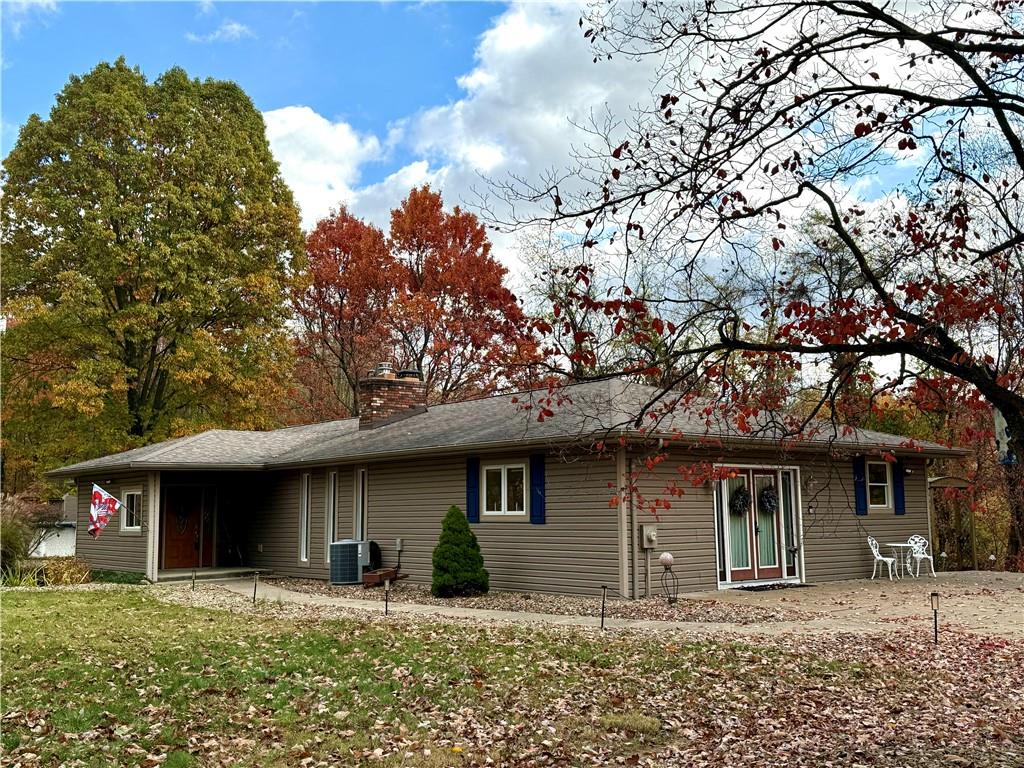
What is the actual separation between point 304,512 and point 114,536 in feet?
16.0

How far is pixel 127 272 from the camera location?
23359mm

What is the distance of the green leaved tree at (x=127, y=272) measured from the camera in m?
23.0

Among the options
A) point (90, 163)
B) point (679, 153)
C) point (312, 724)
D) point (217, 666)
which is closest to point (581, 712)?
point (312, 724)

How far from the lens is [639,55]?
664 cm

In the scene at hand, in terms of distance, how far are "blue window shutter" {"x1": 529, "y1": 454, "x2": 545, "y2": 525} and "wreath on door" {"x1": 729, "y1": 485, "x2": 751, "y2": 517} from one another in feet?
11.0

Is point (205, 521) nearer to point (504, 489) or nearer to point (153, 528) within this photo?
point (153, 528)

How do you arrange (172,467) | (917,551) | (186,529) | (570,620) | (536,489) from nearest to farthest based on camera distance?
(570,620) < (536,489) < (917,551) < (172,467) < (186,529)

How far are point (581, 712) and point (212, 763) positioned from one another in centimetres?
264

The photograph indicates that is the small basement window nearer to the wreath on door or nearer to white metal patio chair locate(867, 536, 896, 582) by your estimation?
the wreath on door

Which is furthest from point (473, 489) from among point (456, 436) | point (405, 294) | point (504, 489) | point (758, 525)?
point (405, 294)

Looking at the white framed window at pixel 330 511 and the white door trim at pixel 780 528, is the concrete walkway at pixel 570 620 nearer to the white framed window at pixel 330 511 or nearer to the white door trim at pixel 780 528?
the white framed window at pixel 330 511

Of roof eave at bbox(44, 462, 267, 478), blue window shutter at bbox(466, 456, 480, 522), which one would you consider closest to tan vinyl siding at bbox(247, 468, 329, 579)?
roof eave at bbox(44, 462, 267, 478)

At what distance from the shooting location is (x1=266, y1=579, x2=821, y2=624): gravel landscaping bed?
38.2 feet

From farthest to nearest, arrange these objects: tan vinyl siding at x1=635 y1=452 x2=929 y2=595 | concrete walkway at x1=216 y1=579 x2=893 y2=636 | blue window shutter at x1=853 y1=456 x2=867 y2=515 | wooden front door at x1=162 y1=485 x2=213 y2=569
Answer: wooden front door at x1=162 y1=485 x2=213 y2=569, blue window shutter at x1=853 y1=456 x2=867 y2=515, tan vinyl siding at x1=635 y1=452 x2=929 y2=595, concrete walkway at x1=216 y1=579 x2=893 y2=636
